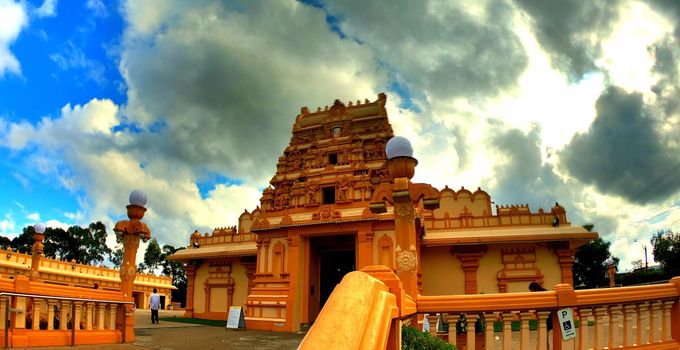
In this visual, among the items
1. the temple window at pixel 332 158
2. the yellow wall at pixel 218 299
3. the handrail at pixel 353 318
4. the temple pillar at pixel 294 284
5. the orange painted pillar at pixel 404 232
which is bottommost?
the yellow wall at pixel 218 299

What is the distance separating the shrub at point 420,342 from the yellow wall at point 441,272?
13.9 meters

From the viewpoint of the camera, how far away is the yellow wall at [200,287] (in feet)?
79.5

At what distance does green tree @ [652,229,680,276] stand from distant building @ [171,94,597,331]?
68.2 ft

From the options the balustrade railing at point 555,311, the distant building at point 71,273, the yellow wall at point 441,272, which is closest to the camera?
the balustrade railing at point 555,311

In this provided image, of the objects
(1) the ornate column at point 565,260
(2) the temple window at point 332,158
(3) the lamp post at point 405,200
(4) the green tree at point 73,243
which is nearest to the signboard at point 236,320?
(2) the temple window at point 332,158

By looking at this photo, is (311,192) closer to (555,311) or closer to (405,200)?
(405,200)

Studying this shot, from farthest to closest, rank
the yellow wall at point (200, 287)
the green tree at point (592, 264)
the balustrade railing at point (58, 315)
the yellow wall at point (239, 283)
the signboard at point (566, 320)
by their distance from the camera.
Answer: the green tree at point (592, 264) → the yellow wall at point (200, 287) → the yellow wall at point (239, 283) → the balustrade railing at point (58, 315) → the signboard at point (566, 320)

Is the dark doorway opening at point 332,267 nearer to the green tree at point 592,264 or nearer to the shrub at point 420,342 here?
the shrub at point 420,342

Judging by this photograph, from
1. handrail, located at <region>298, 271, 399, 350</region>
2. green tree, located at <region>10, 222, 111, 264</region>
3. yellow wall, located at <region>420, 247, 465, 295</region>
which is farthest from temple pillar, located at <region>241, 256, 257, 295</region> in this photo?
green tree, located at <region>10, 222, 111, 264</region>

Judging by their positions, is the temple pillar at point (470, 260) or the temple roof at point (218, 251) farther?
the temple roof at point (218, 251)

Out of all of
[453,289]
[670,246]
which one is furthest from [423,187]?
[670,246]

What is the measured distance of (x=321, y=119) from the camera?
2273 centimetres

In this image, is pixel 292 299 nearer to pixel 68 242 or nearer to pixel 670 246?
pixel 670 246

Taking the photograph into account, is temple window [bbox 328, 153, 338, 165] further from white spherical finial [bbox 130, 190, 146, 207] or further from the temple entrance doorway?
white spherical finial [bbox 130, 190, 146, 207]
